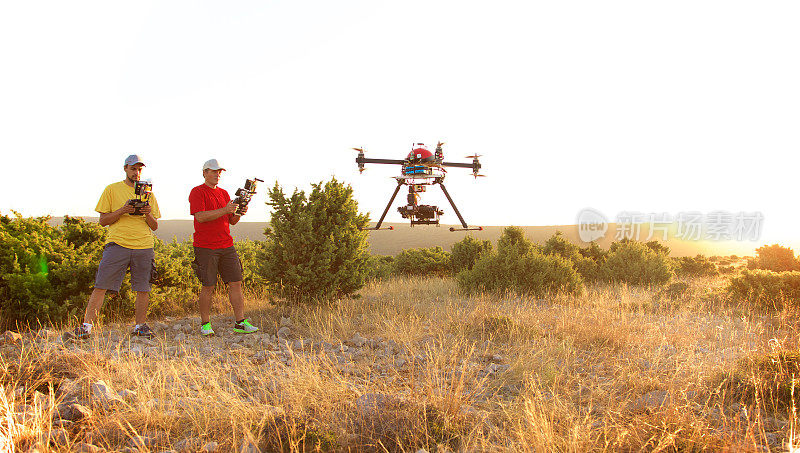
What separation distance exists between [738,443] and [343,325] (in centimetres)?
478

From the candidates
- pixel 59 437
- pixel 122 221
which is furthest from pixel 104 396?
pixel 122 221

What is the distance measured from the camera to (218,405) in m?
3.45

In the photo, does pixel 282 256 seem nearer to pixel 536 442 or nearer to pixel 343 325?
pixel 343 325

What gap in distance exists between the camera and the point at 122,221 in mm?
5602

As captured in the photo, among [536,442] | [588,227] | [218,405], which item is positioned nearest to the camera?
[536,442]

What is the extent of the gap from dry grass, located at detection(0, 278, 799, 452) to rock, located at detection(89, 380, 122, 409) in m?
0.07

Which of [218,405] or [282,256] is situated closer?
[218,405]

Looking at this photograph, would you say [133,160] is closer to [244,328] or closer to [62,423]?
[244,328]

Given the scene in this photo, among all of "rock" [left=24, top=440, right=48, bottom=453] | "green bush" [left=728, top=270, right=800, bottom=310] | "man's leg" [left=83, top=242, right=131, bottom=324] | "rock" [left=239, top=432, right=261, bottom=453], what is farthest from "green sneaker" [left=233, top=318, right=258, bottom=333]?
"green bush" [left=728, top=270, right=800, bottom=310]

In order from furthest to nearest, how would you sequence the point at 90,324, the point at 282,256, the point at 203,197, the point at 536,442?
1. the point at 282,256
2. the point at 203,197
3. the point at 90,324
4. the point at 536,442

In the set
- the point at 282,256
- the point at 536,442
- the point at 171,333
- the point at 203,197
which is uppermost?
the point at 203,197

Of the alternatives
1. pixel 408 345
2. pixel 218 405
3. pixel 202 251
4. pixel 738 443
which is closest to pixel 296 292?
pixel 202 251

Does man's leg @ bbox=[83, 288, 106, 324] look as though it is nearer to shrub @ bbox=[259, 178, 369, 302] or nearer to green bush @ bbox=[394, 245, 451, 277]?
→ shrub @ bbox=[259, 178, 369, 302]

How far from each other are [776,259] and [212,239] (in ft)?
60.3
